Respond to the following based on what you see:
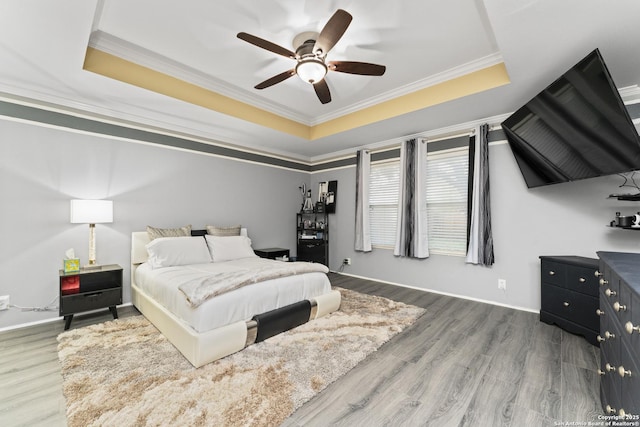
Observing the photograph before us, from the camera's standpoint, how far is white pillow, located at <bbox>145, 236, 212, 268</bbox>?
3.20 metres

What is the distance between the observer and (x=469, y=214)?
3.80 metres

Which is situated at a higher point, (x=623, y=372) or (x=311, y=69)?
(x=311, y=69)

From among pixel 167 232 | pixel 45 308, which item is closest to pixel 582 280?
pixel 167 232

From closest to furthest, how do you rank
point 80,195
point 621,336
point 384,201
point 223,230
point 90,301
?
point 621,336
point 90,301
point 80,195
point 223,230
point 384,201

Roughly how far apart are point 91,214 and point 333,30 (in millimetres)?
3182

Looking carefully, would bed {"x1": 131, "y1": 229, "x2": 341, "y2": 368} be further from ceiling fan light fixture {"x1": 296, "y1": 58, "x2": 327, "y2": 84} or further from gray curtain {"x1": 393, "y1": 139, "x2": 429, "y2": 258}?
ceiling fan light fixture {"x1": 296, "y1": 58, "x2": 327, "y2": 84}

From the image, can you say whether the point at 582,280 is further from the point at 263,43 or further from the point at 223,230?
the point at 223,230

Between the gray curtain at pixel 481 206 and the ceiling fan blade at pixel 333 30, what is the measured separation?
2637mm

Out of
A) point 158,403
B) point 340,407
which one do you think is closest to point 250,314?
point 158,403

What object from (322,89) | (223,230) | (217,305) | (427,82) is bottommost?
(217,305)

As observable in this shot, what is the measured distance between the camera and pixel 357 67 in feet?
7.88

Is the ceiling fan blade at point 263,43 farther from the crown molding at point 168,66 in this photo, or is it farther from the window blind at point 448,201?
the window blind at point 448,201

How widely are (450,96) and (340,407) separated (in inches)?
129

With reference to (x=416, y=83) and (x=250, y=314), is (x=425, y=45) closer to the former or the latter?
(x=416, y=83)
